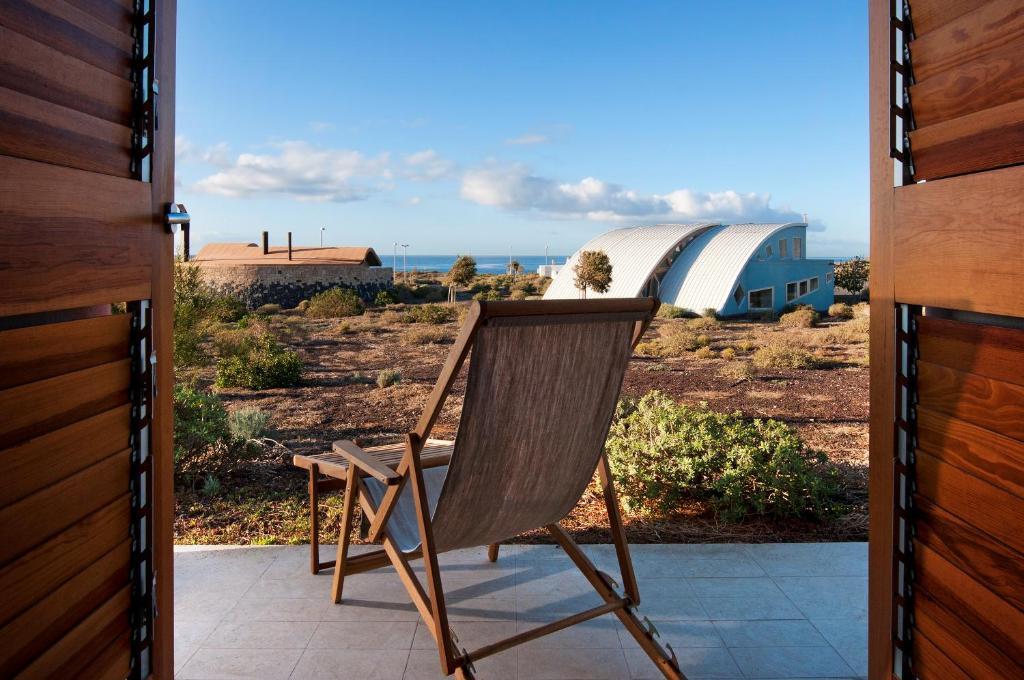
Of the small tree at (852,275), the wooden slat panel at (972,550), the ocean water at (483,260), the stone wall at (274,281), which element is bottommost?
the wooden slat panel at (972,550)

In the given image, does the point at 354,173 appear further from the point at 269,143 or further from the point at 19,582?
the point at 19,582

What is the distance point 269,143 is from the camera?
5191cm

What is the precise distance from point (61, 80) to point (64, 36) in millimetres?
84

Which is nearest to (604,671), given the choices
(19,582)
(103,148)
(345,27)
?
(19,582)

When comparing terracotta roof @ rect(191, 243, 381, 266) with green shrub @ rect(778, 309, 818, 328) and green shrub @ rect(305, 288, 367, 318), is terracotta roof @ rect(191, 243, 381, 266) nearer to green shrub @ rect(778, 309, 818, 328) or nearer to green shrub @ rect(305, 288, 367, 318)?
green shrub @ rect(305, 288, 367, 318)

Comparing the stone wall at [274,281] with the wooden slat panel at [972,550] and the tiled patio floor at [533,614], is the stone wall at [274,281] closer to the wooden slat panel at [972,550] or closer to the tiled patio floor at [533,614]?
the tiled patio floor at [533,614]

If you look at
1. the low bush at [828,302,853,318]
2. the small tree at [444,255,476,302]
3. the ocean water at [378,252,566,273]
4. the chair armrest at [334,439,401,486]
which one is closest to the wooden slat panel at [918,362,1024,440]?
the chair armrest at [334,439,401,486]

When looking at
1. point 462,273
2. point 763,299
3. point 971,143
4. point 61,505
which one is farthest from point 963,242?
point 462,273

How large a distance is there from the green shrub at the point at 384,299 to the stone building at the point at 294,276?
1.84 feet

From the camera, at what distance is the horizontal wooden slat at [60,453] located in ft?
4.11

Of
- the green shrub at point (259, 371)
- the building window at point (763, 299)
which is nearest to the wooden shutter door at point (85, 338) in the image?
the green shrub at point (259, 371)

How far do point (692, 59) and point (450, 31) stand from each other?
8142mm

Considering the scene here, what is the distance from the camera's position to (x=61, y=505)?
4.62 ft

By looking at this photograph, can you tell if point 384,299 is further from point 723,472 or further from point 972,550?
point 972,550
